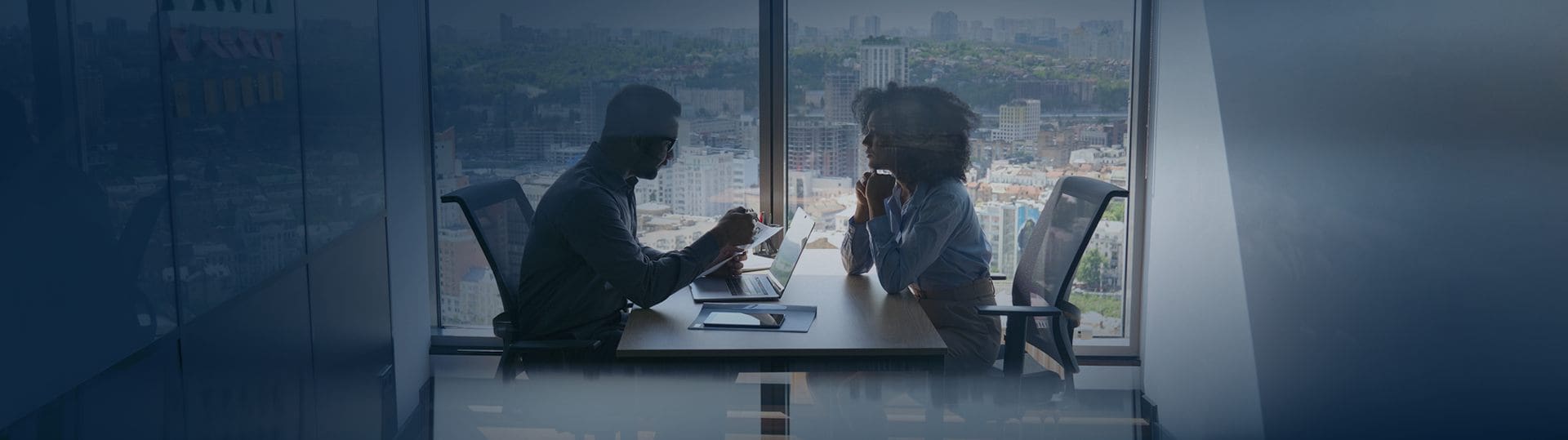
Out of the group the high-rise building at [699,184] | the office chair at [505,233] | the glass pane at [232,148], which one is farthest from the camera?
the high-rise building at [699,184]

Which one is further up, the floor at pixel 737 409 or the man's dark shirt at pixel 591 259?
the man's dark shirt at pixel 591 259

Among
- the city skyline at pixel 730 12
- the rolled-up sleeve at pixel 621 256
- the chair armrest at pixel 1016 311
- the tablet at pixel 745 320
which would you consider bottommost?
the chair armrest at pixel 1016 311

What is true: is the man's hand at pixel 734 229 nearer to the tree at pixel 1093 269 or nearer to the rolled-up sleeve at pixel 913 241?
the rolled-up sleeve at pixel 913 241

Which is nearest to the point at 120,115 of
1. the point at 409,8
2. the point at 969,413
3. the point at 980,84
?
the point at 409,8

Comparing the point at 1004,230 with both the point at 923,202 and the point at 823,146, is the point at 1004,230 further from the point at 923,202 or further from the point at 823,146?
the point at 823,146

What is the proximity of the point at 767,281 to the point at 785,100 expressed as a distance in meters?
0.51

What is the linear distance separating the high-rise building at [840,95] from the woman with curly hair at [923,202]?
59 millimetres

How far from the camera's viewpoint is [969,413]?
4.23 ft

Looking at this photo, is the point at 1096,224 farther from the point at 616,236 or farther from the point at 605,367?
the point at 605,367

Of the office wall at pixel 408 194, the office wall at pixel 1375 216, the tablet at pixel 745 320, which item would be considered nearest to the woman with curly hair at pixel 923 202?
the tablet at pixel 745 320

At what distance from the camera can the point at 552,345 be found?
1615 millimetres

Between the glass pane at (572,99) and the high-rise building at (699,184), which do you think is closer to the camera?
the glass pane at (572,99)

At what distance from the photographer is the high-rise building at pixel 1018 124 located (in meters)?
1.93

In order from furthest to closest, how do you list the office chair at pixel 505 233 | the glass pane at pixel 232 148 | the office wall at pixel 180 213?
the office chair at pixel 505 233, the glass pane at pixel 232 148, the office wall at pixel 180 213
